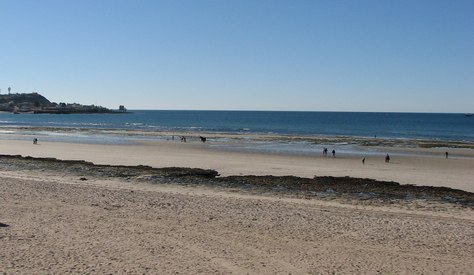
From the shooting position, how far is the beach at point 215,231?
376 inches

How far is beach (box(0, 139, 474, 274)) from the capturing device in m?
9.54

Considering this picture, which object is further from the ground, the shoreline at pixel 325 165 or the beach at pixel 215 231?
the beach at pixel 215 231

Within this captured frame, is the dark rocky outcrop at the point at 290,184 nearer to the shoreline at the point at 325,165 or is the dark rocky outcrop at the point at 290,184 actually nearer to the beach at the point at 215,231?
the beach at the point at 215,231

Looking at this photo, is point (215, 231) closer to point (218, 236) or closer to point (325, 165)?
point (218, 236)

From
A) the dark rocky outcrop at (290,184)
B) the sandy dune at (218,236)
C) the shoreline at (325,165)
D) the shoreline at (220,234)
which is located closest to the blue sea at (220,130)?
the shoreline at (325,165)

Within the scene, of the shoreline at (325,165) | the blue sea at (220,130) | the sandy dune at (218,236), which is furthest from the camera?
the blue sea at (220,130)

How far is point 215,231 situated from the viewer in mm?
12109

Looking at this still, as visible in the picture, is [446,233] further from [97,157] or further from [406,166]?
[97,157]

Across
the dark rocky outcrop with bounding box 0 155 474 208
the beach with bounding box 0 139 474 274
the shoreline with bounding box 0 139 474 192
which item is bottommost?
the shoreline with bounding box 0 139 474 192

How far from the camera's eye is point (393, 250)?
10.8 m

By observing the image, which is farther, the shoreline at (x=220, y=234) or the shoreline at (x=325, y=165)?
the shoreline at (x=325, y=165)

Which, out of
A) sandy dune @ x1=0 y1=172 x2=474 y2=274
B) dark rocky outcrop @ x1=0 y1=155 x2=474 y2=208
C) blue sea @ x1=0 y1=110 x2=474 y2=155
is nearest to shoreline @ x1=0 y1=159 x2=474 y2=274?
sandy dune @ x1=0 y1=172 x2=474 y2=274

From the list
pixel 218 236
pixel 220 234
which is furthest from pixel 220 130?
pixel 218 236

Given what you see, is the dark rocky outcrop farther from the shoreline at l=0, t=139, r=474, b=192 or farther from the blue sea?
the blue sea
